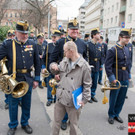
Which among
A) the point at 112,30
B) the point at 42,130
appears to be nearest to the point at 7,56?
the point at 42,130

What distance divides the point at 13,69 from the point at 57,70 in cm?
92

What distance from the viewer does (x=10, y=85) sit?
266cm

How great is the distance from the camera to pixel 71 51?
236 cm

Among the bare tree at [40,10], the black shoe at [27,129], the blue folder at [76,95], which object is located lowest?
the black shoe at [27,129]

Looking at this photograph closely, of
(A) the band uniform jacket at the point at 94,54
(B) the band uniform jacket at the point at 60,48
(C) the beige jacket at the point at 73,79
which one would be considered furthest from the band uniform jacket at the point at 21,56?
(A) the band uniform jacket at the point at 94,54

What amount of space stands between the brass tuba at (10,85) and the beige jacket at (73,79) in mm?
752

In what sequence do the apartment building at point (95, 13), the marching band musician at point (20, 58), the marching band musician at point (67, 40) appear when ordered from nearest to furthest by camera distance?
1. the marching band musician at point (20, 58)
2. the marching band musician at point (67, 40)
3. the apartment building at point (95, 13)

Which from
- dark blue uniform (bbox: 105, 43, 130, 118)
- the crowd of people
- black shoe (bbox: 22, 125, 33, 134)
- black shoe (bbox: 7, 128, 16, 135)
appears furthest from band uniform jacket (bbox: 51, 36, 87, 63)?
black shoe (bbox: 7, 128, 16, 135)

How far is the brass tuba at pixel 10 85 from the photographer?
8.73 ft

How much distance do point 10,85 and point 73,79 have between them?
1.14 meters

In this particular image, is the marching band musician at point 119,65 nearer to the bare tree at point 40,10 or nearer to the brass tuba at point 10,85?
the brass tuba at point 10,85

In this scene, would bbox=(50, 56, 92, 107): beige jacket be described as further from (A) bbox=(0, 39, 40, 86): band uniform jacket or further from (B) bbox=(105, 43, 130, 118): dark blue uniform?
(B) bbox=(105, 43, 130, 118): dark blue uniform

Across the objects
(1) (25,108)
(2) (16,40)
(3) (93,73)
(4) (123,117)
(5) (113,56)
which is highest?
(2) (16,40)

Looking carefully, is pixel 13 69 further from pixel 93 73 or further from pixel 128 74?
pixel 93 73
